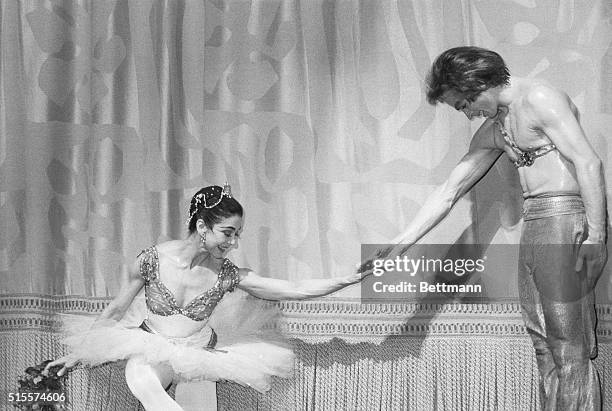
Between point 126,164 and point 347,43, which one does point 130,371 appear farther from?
point 347,43

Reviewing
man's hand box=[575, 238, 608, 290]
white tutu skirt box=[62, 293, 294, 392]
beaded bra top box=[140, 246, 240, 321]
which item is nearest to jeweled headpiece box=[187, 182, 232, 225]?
beaded bra top box=[140, 246, 240, 321]

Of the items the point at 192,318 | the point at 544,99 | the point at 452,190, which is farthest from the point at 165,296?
the point at 544,99

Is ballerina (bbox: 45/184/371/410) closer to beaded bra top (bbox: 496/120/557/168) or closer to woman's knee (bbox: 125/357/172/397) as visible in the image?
woman's knee (bbox: 125/357/172/397)

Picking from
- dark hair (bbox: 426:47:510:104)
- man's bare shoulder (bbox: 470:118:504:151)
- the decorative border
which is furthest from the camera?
the decorative border

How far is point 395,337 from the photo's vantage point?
2.89 meters

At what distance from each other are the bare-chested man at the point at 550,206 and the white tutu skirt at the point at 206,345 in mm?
790

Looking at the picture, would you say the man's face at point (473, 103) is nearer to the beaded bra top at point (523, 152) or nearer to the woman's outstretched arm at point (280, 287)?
the beaded bra top at point (523, 152)

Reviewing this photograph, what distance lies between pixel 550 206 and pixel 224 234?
3.17 ft

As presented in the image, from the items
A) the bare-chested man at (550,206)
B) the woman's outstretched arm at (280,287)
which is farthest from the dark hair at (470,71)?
the woman's outstretched arm at (280,287)

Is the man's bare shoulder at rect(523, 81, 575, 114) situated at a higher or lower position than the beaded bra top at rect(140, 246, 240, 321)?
higher

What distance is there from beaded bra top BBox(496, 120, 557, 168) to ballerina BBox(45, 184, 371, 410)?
58cm

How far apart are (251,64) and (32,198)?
871 mm

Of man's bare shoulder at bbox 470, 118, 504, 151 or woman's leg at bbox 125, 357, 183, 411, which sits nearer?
woman's leg at bbox 125, 357, 183, 411

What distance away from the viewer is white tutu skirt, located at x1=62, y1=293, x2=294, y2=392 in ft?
8.51
